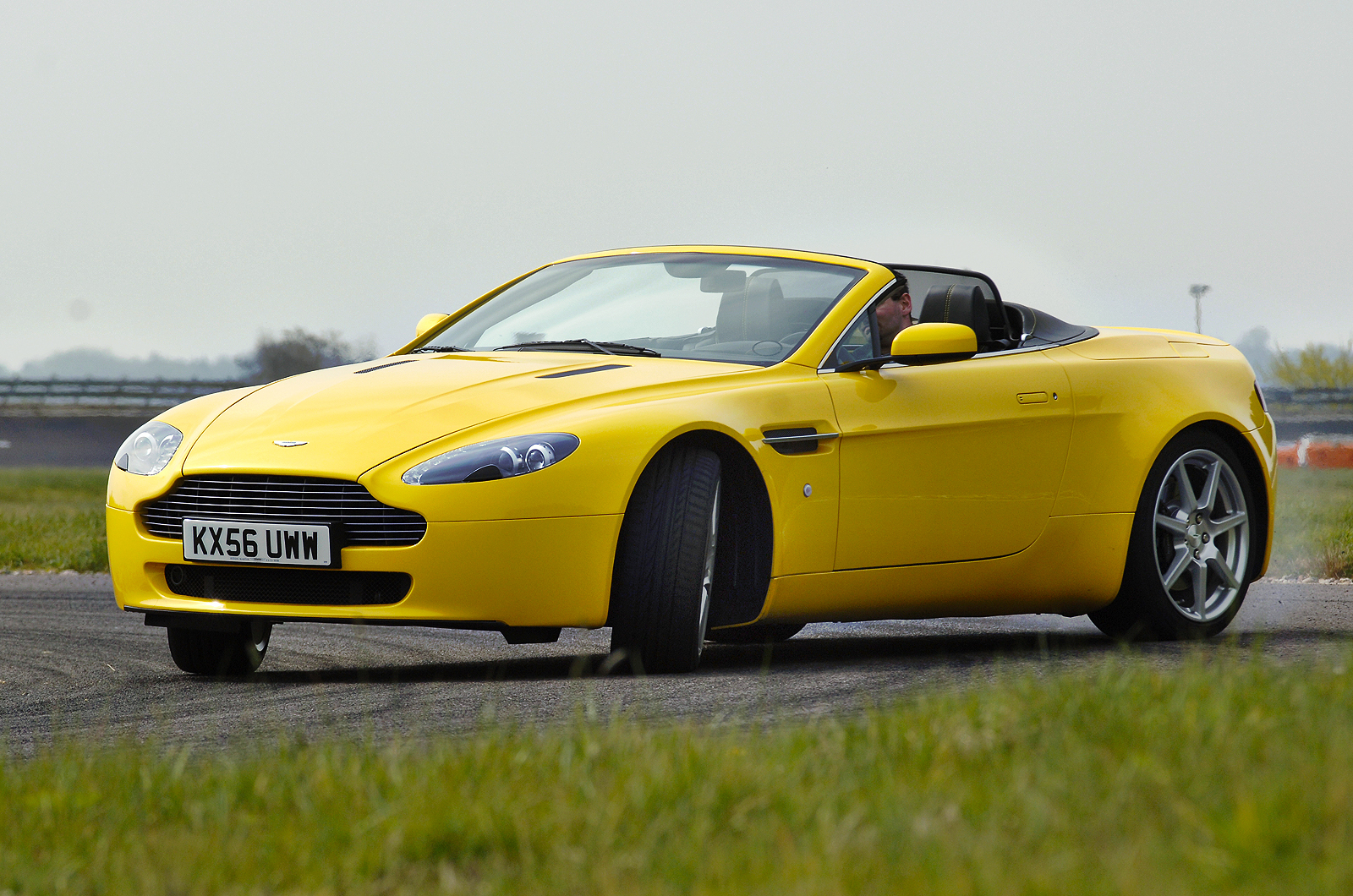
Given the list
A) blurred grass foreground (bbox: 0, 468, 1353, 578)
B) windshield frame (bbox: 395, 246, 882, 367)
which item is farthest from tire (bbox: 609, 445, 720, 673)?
blurred grass foreground (bbox: 0, 468, 1353, 578)

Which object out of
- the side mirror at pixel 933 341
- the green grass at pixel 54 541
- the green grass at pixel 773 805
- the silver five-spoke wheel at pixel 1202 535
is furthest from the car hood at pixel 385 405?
the green grass at pixel 54 541

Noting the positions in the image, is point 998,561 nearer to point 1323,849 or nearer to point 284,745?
point 284,745

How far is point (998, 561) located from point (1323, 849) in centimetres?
380

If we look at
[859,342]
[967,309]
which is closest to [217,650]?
[859,342]

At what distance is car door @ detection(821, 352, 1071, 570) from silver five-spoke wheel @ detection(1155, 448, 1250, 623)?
0.69m

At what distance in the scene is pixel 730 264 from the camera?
6352mm

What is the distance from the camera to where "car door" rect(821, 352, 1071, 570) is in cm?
554

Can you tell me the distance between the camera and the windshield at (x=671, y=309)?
594 centimetres

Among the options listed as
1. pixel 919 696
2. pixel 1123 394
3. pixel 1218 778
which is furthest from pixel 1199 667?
pixel 1123 394

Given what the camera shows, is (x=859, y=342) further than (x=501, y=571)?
Yes

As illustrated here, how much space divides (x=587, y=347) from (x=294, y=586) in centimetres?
151

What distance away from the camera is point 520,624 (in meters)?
4.91

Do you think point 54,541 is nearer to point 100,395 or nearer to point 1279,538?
point 1279,538

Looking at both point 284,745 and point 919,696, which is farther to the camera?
point 919,696
